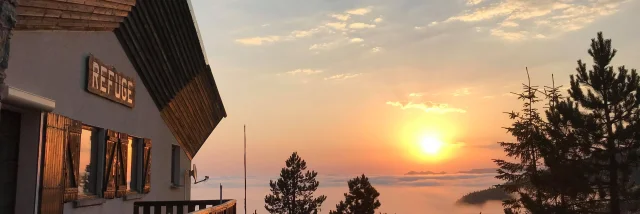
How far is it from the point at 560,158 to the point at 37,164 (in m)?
21.4

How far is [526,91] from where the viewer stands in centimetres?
2662

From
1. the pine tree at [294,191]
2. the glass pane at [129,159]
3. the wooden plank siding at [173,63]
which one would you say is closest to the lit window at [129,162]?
the glass pane at [129,159]

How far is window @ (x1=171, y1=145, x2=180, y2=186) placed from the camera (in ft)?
43.5

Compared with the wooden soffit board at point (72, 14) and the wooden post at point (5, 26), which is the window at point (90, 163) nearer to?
the wooden soffit board at point (72, 14)

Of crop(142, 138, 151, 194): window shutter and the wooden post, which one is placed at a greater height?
the wooden post

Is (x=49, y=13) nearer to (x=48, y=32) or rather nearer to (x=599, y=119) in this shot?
(x=48, y=32)

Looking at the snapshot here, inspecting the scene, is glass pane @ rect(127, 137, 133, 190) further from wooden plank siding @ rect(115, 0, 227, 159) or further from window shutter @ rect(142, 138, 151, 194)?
wooden plank siding @ rect(115, 0, 227, 159)

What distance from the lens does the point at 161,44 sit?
10375mm

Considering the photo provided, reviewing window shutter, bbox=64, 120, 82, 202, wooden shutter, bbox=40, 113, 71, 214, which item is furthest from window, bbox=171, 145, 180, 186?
wooden shutter, bbox=40, 113, 71, 214

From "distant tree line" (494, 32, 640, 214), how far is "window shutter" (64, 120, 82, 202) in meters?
19.5

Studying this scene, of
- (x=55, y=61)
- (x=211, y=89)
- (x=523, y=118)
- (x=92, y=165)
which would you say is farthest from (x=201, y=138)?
(x=523, y=118)

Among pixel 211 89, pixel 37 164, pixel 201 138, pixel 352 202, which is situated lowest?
pixel 352 202

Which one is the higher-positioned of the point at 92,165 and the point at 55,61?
the point at 55,61

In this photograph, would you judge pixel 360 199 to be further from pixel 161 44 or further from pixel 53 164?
pixel 53 164
